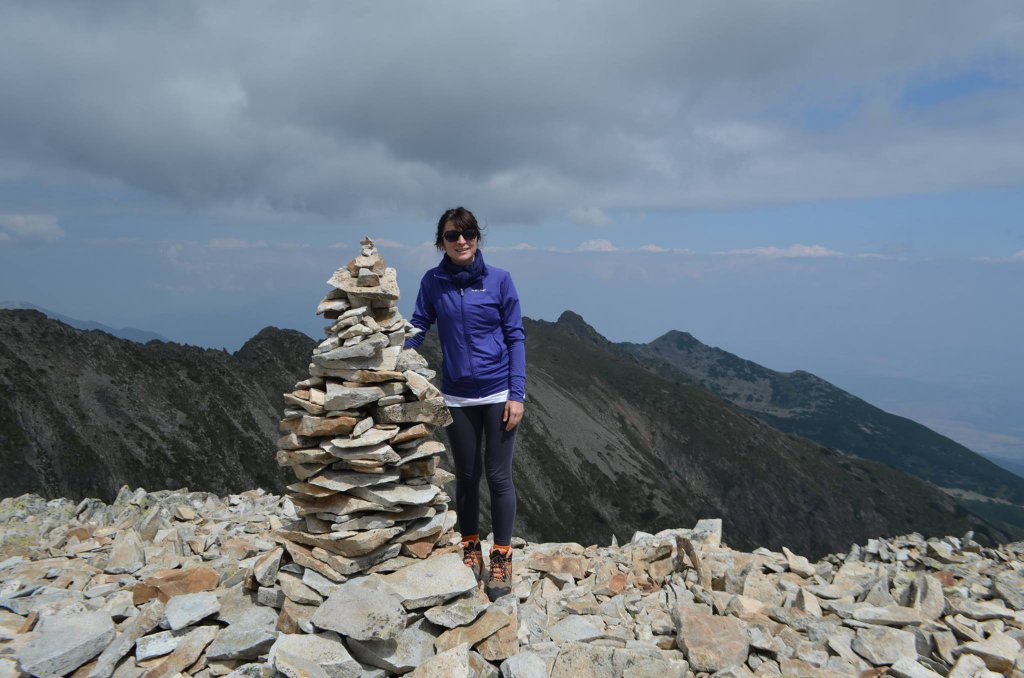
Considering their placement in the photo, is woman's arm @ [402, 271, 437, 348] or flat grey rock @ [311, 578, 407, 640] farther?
woman's arm @ [402, 271, 437, 348]

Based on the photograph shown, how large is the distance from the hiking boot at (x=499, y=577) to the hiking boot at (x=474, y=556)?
0.36 meters

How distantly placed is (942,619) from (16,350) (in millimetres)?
74013

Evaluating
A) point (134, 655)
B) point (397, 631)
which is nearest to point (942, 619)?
point (397, 631)

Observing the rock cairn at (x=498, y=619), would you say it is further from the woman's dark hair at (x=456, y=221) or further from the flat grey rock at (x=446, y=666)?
the woman's dark hair at (x=456, y=221)

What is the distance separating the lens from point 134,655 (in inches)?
286

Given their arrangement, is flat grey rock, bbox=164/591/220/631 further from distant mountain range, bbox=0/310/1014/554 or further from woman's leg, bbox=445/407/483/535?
distant mountain range, bbox=0/310/1014/554

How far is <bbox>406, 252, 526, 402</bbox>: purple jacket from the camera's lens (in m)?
7.82

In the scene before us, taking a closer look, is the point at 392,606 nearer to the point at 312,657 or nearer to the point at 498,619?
the point at 312,657

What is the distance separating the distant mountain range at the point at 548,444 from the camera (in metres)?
54.8

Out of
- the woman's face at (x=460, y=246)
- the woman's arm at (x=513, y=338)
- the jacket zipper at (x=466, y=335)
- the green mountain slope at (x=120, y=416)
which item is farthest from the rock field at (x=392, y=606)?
the green mountain slope at (x=120, y=416)

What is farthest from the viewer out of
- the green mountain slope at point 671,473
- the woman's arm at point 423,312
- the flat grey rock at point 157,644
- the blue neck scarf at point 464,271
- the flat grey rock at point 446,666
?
the green mountain slope at point 671,473

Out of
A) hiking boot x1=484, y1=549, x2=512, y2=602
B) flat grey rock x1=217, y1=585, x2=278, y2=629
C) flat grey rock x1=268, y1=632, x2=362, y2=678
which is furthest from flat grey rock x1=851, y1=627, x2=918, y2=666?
flat grey rock x1=217, y1=585, x2=278, y2=629

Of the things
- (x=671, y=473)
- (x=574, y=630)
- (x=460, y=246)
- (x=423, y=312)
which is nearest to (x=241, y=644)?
(x=574, y=630)

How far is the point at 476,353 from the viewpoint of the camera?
7.83 m
